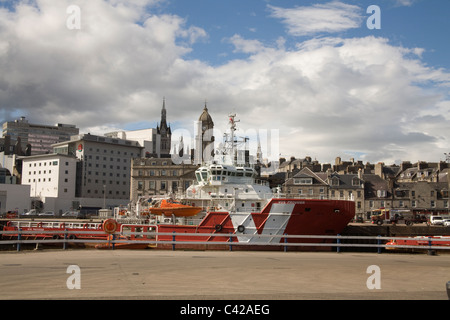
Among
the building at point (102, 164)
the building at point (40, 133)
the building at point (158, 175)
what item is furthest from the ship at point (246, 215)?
the building at point (40, 133)

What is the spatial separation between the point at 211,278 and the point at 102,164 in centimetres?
9905

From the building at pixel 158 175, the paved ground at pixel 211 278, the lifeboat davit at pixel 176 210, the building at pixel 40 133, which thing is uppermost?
the building at pixel 40 133

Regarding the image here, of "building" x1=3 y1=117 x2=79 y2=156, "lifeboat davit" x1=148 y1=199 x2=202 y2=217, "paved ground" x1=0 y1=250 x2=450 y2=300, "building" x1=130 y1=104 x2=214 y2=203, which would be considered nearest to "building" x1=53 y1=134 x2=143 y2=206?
"building" x1=130 y1=104 x2=214 y2=203

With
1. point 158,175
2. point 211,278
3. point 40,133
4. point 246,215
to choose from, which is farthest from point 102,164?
point 211,278

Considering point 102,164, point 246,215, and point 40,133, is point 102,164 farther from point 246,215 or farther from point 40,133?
point 246,215

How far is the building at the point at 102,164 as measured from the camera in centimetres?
10381

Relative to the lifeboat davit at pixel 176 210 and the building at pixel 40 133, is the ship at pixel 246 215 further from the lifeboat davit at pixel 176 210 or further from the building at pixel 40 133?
the building at pixel 40 133

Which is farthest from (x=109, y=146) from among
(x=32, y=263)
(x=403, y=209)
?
(x=32, y=263)

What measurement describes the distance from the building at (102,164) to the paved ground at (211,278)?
8910cm

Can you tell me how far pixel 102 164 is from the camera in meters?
107

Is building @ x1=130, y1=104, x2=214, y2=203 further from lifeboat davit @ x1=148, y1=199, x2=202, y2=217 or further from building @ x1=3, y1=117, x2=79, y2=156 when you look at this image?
building @ x1=3, y1=117, x2=79, y2=156

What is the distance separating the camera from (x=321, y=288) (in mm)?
10836

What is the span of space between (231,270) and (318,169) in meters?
71.4
